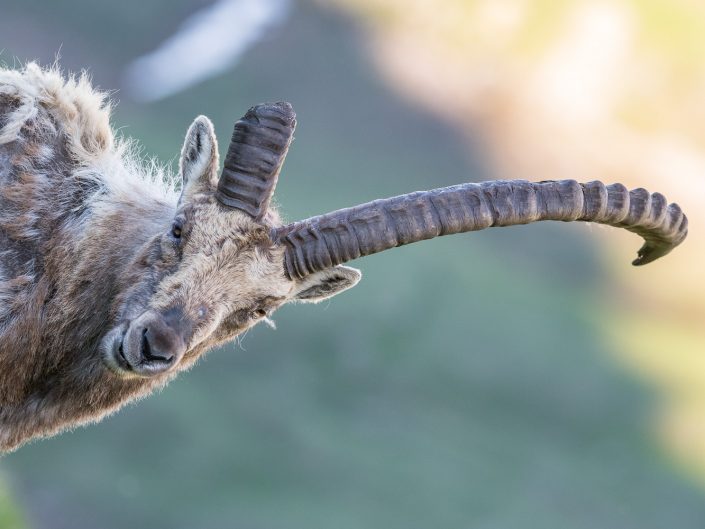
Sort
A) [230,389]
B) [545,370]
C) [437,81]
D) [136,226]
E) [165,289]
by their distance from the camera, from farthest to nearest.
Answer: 1. [437,81]
2. [545,370]
3. [230,389]
4. [136,226]
5. [165,289]

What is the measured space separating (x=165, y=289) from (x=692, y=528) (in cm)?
851

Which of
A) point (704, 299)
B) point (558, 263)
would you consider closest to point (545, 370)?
point (558, 263)

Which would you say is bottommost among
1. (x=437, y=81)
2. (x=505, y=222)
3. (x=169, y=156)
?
(x=505, y=222)

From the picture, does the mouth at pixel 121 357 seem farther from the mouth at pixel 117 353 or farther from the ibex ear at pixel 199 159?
the ibex ear at pixel 199 159

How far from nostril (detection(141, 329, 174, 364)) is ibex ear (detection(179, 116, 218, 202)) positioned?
1.01 meters

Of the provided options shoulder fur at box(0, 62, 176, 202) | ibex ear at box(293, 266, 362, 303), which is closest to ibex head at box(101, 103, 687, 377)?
ibex ear at box(293, 266, 362, 303)

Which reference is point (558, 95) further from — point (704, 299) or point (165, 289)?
point (165, 289)

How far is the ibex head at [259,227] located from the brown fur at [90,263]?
1 centimetres

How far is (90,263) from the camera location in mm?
5906

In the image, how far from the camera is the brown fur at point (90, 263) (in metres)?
5.51

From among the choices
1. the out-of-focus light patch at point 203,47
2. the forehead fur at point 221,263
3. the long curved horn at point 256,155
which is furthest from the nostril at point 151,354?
the out-of-focus light patch at point 203,47

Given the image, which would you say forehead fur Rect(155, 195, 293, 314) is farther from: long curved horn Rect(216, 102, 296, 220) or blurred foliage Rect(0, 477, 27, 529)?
blurred foliage Rect(0, 477, 27, 529)

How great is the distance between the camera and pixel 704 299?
1500cm

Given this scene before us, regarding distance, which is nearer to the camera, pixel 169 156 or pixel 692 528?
pixel 692 528
